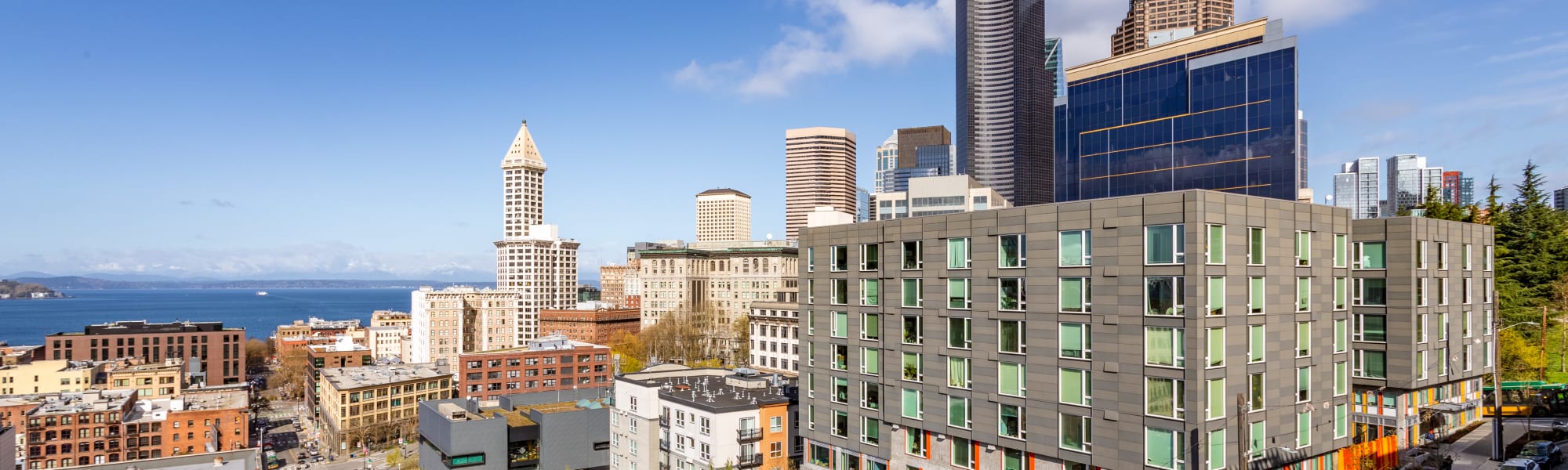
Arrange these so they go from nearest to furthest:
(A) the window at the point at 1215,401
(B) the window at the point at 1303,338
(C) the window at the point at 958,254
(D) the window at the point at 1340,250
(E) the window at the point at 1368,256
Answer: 1. (A) the window at the point at 1215,401
2. (B) the window at the point at 1303,338
3. (D) the window at the point at 1340,250
4. (C) the window at the point at 958,254
5. (E) the window at the point at 1368,256

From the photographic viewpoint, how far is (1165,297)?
34.5 meters

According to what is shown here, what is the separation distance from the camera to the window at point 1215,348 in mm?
33781

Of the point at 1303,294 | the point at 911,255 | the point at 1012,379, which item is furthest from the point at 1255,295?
the point at 911,255

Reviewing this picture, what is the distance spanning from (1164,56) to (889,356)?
11987cm

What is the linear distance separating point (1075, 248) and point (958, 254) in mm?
7250

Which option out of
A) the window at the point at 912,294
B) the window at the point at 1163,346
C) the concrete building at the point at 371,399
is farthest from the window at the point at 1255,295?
the concrete building at the point at 371,399

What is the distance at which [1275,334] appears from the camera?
37062mm

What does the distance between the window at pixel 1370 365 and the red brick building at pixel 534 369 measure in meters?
113

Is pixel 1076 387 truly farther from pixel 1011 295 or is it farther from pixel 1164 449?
pixel 1011 295

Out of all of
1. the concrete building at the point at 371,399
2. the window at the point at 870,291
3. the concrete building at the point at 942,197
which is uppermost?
the concrete building at the point at 942,197

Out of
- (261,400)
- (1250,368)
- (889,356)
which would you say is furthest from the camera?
(261,400)

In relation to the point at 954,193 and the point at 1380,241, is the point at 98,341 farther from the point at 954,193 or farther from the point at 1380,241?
the point at 1380,241

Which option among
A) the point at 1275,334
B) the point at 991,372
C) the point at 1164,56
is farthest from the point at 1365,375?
the point at 1164,56

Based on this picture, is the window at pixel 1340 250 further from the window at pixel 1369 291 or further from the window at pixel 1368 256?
the window at pixel 1369 291
